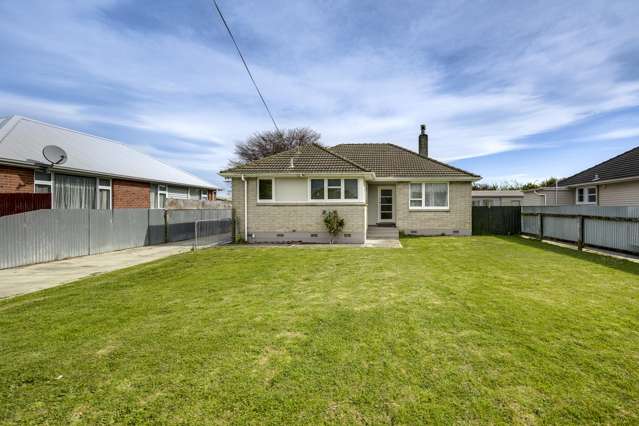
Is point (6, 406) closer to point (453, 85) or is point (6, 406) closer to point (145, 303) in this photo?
point (145, 303)

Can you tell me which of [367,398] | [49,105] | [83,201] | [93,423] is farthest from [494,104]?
[49,105]

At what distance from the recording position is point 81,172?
583 inches

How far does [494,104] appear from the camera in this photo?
16344 mm

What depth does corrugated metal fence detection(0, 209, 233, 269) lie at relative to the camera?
9.18m

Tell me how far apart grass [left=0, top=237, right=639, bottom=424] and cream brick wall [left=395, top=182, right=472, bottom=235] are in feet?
32.0

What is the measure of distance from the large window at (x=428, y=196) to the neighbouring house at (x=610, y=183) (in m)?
9.18

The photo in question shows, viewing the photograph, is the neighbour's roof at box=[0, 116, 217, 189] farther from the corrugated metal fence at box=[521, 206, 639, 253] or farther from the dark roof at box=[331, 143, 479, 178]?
the corrugated metal fence at box=[521, 206, 639, 253]

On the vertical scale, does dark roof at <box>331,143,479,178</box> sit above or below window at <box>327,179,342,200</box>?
above

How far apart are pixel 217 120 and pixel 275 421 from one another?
19.5m

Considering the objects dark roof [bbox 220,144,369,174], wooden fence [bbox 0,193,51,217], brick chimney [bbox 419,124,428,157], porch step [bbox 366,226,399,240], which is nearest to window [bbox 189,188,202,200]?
dark roof [bbox 220,144,369,174]

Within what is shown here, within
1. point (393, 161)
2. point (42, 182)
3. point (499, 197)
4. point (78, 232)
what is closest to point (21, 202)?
point (78, 232)

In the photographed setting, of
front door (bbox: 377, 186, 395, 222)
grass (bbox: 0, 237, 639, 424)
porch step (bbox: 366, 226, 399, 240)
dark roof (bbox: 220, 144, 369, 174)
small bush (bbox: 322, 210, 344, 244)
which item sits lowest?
grass (bbox: 0, 237, 639, 424)

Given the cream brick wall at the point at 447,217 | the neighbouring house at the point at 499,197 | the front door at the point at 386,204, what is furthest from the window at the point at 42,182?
the neighbouring house at the point at 499,197

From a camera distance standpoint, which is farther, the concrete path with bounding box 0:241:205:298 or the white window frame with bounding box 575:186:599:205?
the white window frame with bounding box 575:186:599:205
